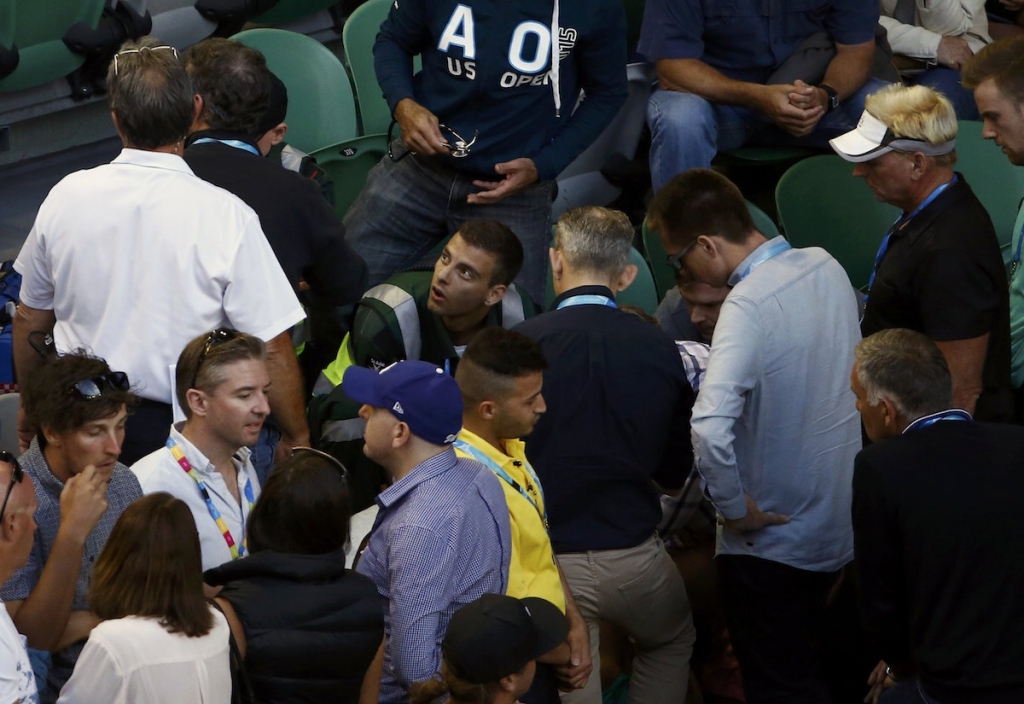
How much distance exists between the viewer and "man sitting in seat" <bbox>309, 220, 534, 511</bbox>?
388 cm

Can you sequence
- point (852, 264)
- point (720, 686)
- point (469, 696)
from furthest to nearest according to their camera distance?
point (852, 264)
point (720, 686)
point (469, 696)

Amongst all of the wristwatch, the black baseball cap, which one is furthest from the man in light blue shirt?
the wristwatch

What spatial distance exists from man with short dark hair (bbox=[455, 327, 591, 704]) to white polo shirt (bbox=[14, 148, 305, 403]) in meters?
0.60

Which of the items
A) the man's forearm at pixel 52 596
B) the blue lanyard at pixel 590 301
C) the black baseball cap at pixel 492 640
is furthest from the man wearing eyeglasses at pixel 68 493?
the blue lanyard at pixel 590 301

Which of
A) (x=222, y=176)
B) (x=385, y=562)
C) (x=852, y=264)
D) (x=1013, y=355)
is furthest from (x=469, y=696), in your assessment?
(x=852, y=264)

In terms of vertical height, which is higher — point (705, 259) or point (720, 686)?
point (705, 259)

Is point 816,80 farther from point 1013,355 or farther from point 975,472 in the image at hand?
point 975,472

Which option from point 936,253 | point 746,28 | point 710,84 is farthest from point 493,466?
point 746,28

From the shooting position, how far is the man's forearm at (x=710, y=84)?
17.8 feet

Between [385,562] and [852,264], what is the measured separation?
3.38 m

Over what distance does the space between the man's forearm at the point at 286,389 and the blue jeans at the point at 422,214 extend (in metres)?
1.38

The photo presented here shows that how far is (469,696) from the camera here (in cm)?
249

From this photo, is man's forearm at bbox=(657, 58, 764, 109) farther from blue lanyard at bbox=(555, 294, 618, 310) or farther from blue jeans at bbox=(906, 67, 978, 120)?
blue lanyard at bbox=(555, 294, 618, 310)

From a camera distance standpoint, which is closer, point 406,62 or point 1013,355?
point 1013,355
